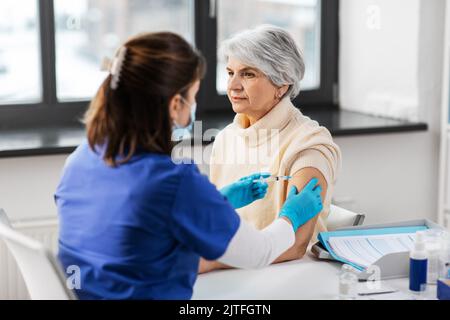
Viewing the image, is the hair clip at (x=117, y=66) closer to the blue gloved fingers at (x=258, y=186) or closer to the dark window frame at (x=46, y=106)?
the blue gloved fingers at (x=258, y=186)

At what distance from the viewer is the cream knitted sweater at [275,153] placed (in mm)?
2191

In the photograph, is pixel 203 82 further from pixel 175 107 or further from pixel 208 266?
pixel 175 107

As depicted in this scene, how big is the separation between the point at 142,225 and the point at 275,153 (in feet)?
2.75

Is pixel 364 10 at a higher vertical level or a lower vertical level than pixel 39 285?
higher

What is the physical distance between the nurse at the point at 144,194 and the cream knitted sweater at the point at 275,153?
0.62m

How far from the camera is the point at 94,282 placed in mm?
1583

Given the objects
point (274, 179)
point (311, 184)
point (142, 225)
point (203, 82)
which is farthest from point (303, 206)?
point (203, 82)

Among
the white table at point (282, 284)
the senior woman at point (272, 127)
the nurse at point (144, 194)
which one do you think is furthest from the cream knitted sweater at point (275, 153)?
the nurse at point (144, 194)

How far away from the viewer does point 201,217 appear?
5.04 feet

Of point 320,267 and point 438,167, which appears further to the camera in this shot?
point 438,167

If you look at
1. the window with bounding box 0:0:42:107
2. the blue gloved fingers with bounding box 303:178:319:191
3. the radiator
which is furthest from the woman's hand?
the window with bounding box 0:0:42:107
